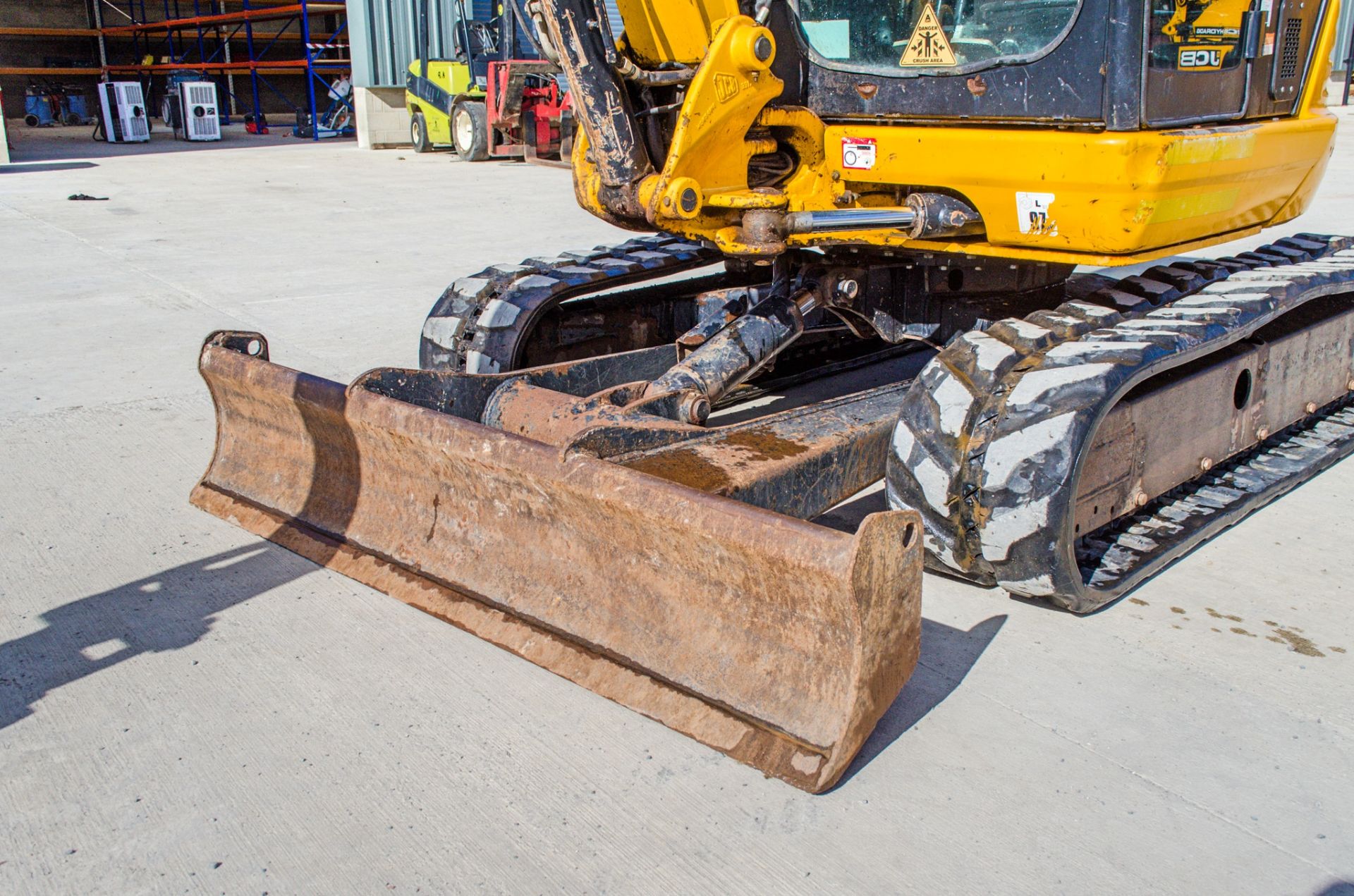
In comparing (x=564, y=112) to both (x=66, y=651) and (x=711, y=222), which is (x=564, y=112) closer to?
(x=711, y=222)

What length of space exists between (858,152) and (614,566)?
6.49ft

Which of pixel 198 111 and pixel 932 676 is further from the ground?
pixel 198 111

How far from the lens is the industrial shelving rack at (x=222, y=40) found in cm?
2864

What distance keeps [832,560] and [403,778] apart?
3.88 feet

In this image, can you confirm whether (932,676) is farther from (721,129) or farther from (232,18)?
(232,18)

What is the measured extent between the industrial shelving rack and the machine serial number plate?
83.2 feet

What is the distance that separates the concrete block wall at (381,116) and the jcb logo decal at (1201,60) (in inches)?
790

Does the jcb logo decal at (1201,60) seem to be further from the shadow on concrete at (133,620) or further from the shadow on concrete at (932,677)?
the shadow on concrete at (133,620)

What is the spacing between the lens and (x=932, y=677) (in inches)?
133

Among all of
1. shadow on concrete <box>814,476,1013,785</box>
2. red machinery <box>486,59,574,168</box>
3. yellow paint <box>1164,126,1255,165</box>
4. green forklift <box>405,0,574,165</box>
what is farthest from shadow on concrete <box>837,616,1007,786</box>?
red machinery <box>486,59,574,168</box>

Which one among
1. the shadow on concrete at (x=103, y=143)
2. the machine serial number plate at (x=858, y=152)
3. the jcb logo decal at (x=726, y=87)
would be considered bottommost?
the shadow on concrete at (x=103, y=143)

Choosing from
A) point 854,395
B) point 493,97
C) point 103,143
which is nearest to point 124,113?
point 103,143

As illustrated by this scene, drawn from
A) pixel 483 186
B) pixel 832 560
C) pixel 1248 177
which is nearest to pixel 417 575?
pixel 832 560

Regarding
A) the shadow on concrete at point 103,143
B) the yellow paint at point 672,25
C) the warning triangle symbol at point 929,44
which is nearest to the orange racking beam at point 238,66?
the shadow on concrete at point 103,143
